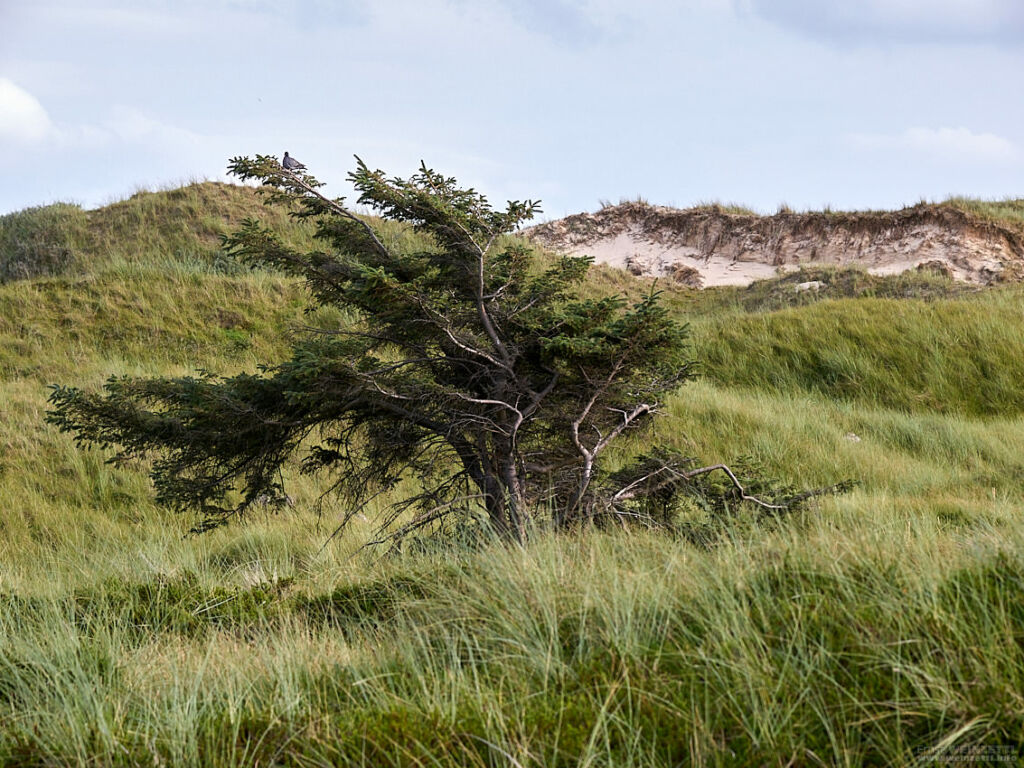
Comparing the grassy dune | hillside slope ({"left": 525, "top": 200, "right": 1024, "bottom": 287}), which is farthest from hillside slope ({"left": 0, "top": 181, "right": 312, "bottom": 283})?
the grassy dune

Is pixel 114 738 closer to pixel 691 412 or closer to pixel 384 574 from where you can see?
pixel 384 574

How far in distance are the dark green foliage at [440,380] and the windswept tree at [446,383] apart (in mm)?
Result: 14

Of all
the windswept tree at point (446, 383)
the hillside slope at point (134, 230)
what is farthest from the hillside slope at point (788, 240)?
the windswept tree at point (446, 383)

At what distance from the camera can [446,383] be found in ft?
20.0

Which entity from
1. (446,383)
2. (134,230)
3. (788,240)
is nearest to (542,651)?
(446,383)

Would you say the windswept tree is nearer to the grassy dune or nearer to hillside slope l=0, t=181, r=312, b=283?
the grassy dune

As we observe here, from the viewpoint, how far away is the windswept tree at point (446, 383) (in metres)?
5.23

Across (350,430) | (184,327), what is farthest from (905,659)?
(184,327)

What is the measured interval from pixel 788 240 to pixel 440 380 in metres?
24.2

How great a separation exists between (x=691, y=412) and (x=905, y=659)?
1051 centimetres

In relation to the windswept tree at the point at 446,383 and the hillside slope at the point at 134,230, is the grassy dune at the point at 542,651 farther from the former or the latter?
the hillside slope at the point at 134,230

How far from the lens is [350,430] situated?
618 centimetres

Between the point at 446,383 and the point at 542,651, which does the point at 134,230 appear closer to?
the point at 446,383

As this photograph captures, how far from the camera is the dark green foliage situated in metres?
5.23
